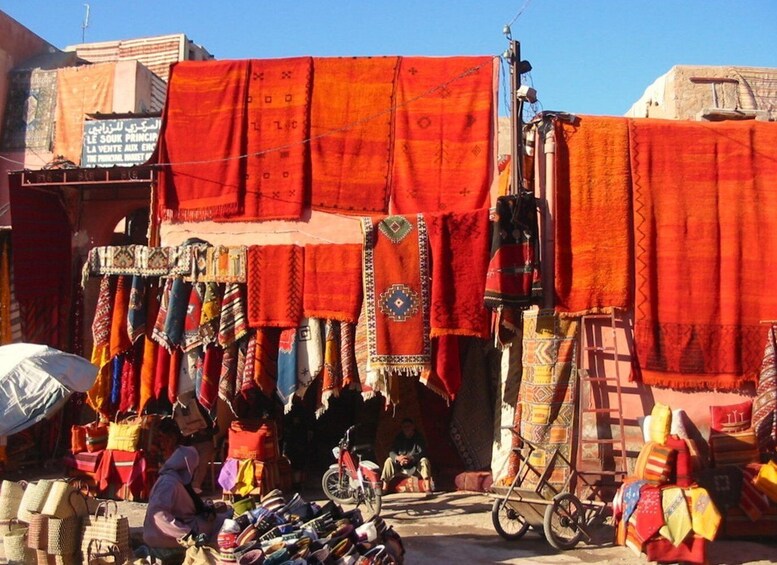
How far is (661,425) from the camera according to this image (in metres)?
6.97

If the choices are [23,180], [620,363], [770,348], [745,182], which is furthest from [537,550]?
[23,180]

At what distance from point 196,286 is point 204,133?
6.86ft

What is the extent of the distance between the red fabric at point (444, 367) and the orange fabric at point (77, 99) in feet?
24.4

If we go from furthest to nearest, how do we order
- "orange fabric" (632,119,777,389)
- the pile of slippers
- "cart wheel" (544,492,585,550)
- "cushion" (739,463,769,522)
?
"orange fabric" (632,119,777,389) → "cushion" (739,463,769,522) → "cart wheel" (544,492,585,550) → the pile of slippers

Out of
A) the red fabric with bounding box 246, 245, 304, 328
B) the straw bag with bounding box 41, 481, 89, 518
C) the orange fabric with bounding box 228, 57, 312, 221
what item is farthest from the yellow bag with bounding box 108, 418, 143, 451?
the straw bag with bounding box 41, 481, 89, 518

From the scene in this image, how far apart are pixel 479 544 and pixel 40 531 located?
11.6 ft

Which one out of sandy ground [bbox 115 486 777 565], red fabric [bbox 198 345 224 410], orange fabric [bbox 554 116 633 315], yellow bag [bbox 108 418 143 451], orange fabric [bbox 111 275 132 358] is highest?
orange fabric [bbox 554 116 633 315]

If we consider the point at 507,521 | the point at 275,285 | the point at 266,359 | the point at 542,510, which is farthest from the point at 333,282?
the point at 542,510

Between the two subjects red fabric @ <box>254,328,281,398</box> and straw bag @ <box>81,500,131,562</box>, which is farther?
red fabric @ <box>254,328,281,398</box>

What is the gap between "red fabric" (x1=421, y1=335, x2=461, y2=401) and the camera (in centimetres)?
827

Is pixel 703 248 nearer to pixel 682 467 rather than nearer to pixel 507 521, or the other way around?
pixel 682 467

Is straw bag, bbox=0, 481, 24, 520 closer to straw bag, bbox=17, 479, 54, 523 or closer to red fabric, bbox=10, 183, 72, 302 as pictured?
straw bag, bbox=17, 479, 54, 523

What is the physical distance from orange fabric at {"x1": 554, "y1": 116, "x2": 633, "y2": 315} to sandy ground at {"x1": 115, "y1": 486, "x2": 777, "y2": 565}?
2.18m

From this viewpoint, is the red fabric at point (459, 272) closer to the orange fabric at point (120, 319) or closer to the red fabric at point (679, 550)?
the red fabric at point (679, 550)
